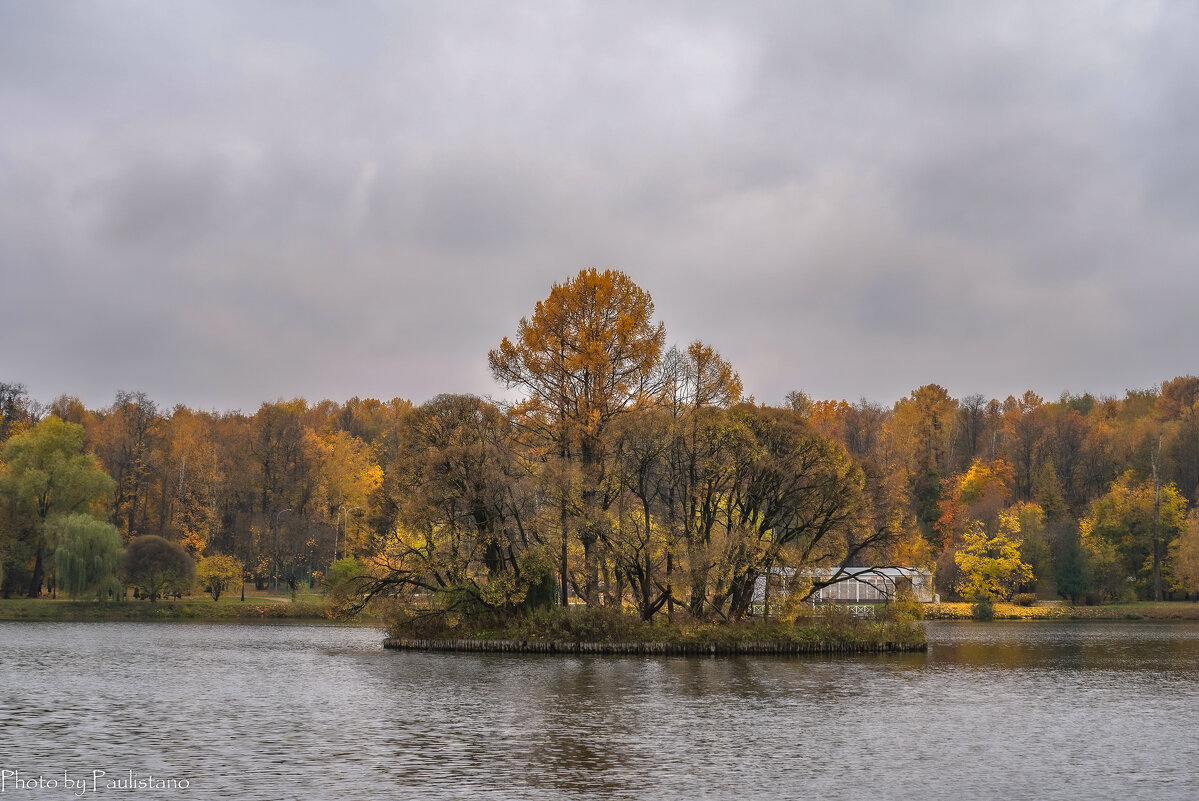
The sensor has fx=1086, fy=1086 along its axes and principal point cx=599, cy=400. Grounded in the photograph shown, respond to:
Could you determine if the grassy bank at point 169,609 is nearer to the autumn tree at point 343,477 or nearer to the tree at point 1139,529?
the autumn tree at point 343,477

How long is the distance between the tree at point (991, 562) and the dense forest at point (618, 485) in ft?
0.76

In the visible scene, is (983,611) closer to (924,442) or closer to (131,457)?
(924,442)

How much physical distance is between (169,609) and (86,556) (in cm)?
796

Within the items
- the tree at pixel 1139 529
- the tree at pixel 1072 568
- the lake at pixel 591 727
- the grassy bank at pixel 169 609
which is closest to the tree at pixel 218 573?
the grassy bank at pixel 169 609

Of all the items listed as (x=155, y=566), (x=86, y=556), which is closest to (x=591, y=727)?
(x=86, y=556)

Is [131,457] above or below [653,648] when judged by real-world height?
above

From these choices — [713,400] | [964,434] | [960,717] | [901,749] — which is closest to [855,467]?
[713,400]

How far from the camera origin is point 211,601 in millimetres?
87125

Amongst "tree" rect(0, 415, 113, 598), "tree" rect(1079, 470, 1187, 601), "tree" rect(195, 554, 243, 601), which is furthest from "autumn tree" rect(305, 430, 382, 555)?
"tree" rect(1079, 470, 1187, 601)

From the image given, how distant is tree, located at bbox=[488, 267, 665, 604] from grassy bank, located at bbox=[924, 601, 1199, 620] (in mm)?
47728

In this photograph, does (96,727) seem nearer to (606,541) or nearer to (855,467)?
(606,541)

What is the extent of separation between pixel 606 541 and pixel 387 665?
35.3 ft

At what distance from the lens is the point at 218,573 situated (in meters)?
87.9

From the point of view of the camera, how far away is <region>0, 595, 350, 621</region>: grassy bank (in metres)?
78.1
